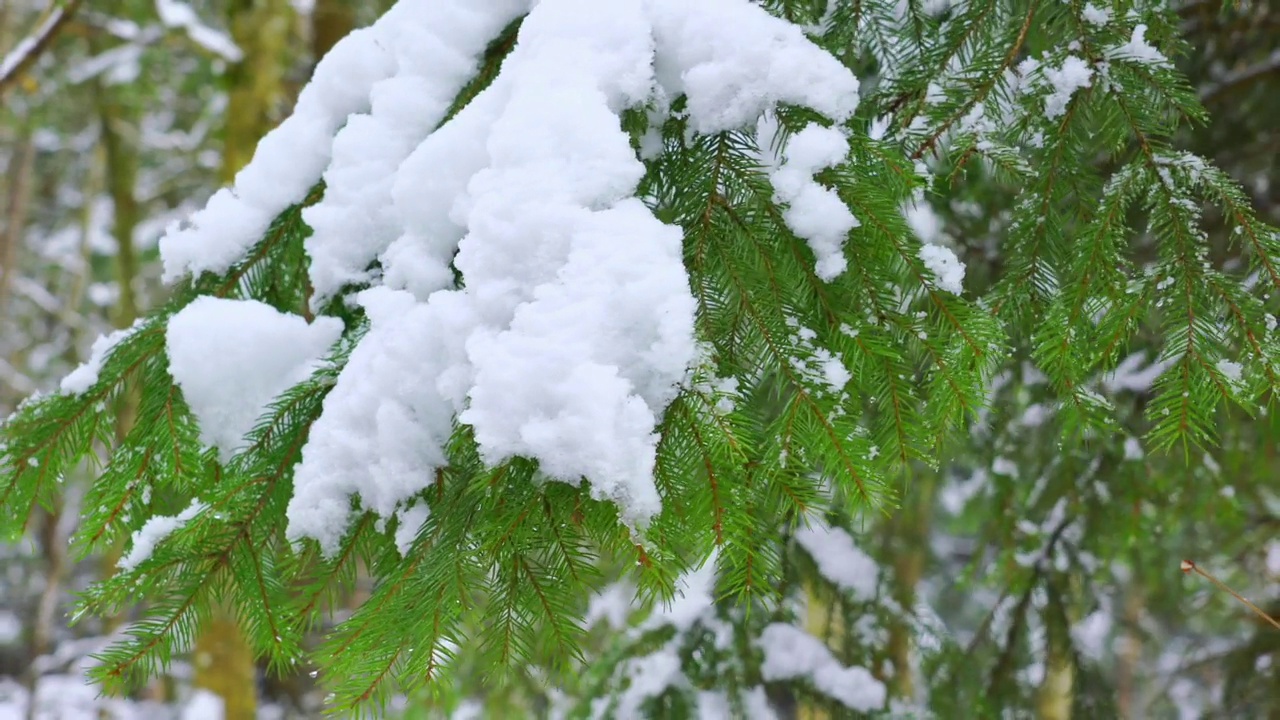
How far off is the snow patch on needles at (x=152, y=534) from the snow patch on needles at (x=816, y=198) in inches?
39.8

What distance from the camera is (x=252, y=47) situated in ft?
14.1

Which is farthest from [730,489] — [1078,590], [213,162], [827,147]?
[213,162]

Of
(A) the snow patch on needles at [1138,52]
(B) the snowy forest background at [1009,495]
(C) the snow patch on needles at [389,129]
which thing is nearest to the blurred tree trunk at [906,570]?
(B) the snowy forest background at [1009,495]

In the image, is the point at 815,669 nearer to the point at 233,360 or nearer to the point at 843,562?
the point at 843,562

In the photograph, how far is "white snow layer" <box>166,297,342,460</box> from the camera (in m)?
1.45

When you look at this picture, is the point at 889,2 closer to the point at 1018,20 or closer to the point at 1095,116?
the point at 1018,20

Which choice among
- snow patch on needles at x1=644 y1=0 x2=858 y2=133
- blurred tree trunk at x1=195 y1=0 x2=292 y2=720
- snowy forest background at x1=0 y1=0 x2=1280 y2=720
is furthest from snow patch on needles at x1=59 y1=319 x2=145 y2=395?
blurred tree trunk at x1=195 y1=0 x2=292 y2=720

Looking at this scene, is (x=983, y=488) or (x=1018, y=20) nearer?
(x=1018, y=20)

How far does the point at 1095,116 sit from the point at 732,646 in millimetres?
1950

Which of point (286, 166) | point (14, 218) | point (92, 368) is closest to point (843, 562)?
point (286, 166)

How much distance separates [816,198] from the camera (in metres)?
1.22

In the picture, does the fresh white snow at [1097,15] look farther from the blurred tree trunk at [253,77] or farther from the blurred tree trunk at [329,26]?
the blurred tree trunk at [329,26]

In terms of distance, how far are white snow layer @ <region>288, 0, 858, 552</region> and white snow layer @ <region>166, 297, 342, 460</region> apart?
15 centimetres

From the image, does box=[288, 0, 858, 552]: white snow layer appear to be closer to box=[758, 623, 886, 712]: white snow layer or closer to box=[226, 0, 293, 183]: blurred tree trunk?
box=[758, 623, 886, 712]: white snow layer
